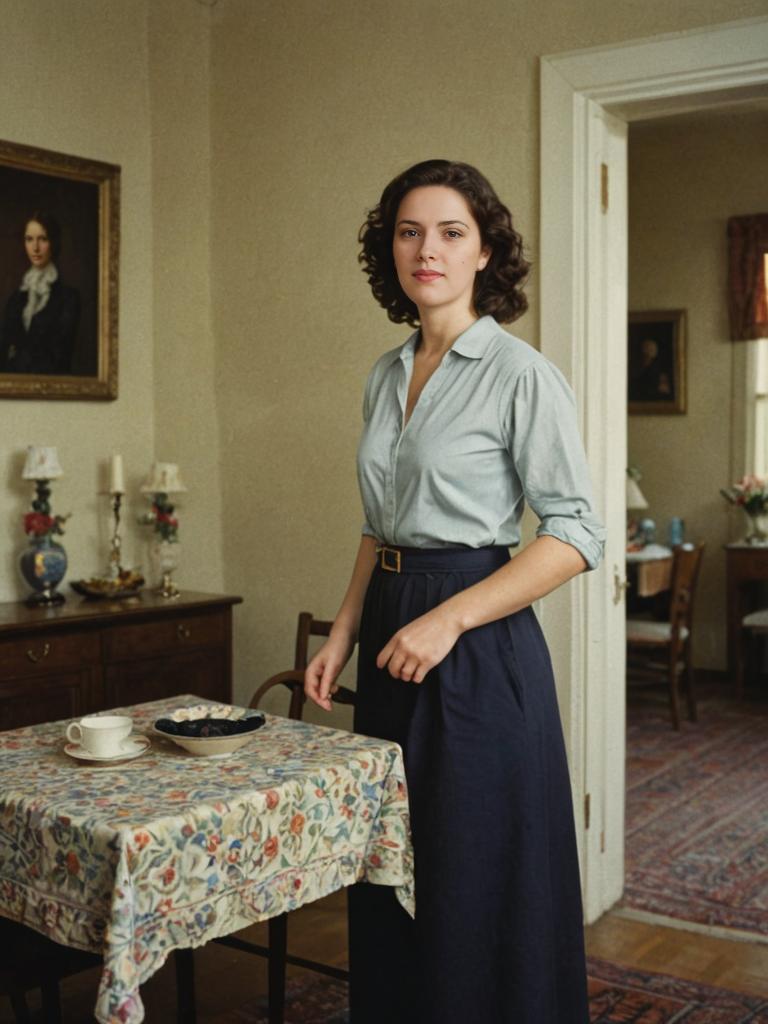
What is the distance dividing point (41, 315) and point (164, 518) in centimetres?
80

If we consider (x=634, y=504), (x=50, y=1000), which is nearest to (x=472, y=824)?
(x=50, y=1000)

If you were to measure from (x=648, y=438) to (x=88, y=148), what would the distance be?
14.9ft

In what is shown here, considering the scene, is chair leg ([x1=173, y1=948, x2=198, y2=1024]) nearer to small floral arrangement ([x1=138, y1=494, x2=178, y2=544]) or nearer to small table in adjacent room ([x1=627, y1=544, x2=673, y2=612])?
small floral arrangement ([x1=138, y1=494, x2=178, y2=544])

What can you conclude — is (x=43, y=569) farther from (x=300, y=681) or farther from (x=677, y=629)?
(x=677, y=629)

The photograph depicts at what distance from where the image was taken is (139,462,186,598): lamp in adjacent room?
14.0ft

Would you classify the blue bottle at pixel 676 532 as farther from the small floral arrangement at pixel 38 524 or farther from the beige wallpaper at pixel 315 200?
the small floral arrangement at pixel 38 524

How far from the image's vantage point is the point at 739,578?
277 inches

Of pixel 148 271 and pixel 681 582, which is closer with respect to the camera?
pixel 148 271

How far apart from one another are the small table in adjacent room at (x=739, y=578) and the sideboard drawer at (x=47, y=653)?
14.2 ft

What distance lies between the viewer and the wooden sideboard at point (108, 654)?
11.7 feet

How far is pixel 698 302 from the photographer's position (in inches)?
300

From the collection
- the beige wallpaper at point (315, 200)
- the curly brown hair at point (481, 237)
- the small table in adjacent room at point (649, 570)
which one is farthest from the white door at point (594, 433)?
the small table in adjacent room at point (649, 570)

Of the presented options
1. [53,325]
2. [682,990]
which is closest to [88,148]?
[53,325]

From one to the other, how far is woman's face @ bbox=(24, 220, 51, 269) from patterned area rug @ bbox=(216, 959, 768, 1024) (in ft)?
8.01
